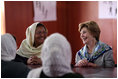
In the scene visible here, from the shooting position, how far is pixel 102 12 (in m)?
4.36

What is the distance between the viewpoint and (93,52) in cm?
270

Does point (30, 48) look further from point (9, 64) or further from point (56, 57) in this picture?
point (56, 57)

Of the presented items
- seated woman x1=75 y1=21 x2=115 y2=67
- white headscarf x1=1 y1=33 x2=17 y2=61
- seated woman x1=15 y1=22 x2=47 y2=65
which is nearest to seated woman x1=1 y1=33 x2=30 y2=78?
white headscarf x1=1 y1=33 x2=17 y2=61

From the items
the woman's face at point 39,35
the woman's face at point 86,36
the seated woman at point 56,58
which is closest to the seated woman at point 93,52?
the woman's face at point 86,36

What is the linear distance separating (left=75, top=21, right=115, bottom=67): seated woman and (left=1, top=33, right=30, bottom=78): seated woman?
801 mm

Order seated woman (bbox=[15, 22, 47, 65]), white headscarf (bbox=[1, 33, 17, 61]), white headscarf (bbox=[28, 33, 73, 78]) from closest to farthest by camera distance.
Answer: white headscarf (bbox=[28, 33, 73, 78])
white headscarf (bbox=[1, 33, 17, 61])
seated woman (bbox=[15, 22, 47, 65])

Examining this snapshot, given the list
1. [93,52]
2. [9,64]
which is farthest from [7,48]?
[93,52]

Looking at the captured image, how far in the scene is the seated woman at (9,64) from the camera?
6.19ft

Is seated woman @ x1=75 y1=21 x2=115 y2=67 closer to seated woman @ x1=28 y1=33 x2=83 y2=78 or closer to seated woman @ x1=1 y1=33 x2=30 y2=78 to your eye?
seated woman @ x1=1 y1=33 x2=30 y2=78

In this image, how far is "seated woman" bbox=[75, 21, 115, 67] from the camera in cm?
259

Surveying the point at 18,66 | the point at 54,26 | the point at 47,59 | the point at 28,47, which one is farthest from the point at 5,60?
the point at 54,26

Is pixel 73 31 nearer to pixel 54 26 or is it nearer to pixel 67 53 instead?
pixel 54 26

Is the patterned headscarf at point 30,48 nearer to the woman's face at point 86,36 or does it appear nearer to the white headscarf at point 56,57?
the woman's face at point 86,36

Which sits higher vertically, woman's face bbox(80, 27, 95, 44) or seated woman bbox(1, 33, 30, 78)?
woman's face bbox(80, 27, 95, 44)
